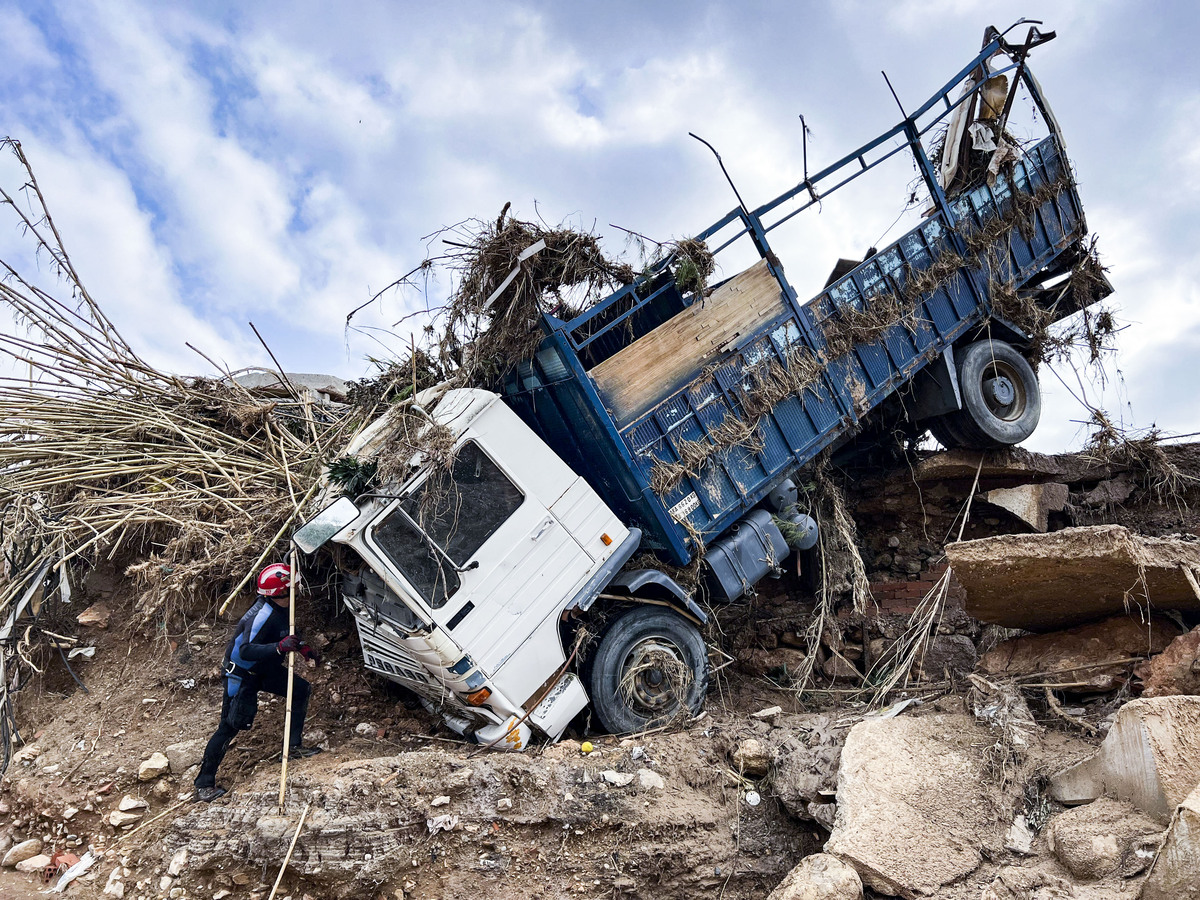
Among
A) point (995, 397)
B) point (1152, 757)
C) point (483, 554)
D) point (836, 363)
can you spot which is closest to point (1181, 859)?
point (1152, 757)

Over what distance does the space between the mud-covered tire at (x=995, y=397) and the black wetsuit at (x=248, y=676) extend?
18.7 ft

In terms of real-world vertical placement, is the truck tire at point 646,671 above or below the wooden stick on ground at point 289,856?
below

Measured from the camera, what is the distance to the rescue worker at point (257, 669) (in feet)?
15.1

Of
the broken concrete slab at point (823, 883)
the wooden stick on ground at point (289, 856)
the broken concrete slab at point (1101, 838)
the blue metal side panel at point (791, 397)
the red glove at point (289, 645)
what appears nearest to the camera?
the broken concrete slab at point (1101, 838)

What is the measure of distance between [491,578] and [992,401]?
4913 millimetres

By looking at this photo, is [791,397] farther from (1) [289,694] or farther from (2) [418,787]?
(1) [289,694]

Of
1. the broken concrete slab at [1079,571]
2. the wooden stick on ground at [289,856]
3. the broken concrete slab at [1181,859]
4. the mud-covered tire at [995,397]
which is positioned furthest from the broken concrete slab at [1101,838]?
the mud-covered tire at [995,397]

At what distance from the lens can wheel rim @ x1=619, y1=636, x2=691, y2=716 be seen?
502 centimetres

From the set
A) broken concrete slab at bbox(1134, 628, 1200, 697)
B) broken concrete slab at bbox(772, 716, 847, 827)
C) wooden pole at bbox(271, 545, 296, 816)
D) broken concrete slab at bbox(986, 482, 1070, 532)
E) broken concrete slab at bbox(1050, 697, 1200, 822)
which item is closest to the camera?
broken concrete slab at bbox(1050, 697, 1200, 822)

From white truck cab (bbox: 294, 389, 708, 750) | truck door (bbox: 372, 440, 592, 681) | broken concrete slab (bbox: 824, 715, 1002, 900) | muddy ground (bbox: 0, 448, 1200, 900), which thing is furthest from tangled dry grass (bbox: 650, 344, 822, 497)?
broken concrete slab (bbox: 824, 715, 1002, 900)

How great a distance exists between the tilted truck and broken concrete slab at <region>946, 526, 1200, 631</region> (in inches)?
65.2

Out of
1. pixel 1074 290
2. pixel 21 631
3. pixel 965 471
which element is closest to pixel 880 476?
pixel 965 471

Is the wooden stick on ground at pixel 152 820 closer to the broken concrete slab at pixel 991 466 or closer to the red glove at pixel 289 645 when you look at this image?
the red glove at pixel 289 645

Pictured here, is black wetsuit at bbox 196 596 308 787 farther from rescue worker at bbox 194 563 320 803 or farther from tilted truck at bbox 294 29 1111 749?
tilted truck at bbox 294 29 1111 749
